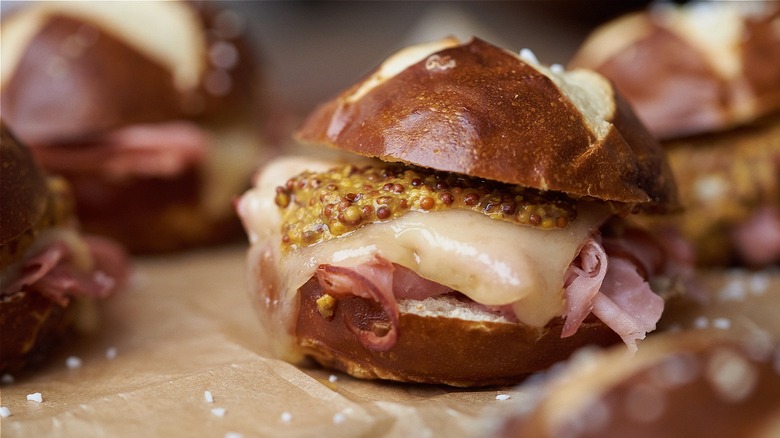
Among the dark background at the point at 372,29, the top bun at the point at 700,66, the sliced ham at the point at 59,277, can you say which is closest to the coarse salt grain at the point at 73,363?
the sliced ham at the point at 59,277

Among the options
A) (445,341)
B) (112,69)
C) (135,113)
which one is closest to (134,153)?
(135,113)

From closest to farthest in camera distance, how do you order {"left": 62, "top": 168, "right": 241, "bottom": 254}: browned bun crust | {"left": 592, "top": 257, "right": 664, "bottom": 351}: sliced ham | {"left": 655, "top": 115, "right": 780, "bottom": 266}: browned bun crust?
{"left": 592, "top": 257, "right": 664, "bottom": 351}: sliced ham
{"left": 655, "top": 115, "right": 780, "bottom": 266}: browned bun crust
{"left": 62, "top": 168, "right": 241, "bottom": 254}: browned bun crust

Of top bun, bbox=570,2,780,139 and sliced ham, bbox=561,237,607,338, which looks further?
top bun, bbox=570,2,780,139

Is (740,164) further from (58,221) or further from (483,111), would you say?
(58,221)

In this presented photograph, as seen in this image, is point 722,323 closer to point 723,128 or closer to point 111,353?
point 723,128

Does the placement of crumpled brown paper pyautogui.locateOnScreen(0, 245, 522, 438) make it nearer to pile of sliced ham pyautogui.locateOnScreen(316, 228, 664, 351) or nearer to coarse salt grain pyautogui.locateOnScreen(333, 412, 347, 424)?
coarse salt grain pyautogui.locateOnScreen(333, 412, 347, 424)

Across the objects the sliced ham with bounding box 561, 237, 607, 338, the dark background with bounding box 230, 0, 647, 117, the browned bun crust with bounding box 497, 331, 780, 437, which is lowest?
the dark background with bounding box 230, 0, 647, 117

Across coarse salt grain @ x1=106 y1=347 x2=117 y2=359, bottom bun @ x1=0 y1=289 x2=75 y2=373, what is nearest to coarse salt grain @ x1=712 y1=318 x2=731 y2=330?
coarse salt grain @ x1=106 y1=347 x2=117 y2=359

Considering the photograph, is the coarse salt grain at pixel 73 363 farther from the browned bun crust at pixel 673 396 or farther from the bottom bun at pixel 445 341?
the browned bun crust at pixel 673 396
